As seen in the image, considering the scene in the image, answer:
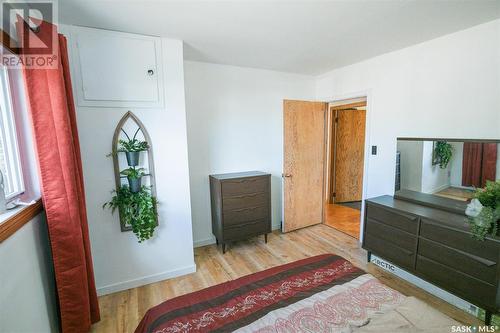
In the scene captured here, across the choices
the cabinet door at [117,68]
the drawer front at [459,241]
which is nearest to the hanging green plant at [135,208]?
the cabinet door at [117,68]

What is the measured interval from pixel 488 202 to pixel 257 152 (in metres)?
2.42

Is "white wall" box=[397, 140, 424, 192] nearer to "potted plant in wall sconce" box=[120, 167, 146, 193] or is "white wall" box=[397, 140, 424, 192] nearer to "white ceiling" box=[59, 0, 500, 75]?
"white ceiling" box=[59, 0, 500, 75]

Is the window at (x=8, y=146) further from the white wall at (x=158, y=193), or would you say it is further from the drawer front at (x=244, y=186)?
the drawer front at (x=244, y=186)

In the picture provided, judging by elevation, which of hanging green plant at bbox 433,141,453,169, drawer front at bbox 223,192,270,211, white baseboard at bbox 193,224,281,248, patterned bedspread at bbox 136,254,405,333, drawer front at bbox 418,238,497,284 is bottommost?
white baseboard at bbox 193,224,281,248

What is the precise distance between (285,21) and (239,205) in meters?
1.99

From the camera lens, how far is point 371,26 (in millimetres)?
2004

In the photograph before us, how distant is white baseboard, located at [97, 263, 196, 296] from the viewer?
2.20 m

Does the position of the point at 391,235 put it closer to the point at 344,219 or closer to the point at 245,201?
the point at 245,201

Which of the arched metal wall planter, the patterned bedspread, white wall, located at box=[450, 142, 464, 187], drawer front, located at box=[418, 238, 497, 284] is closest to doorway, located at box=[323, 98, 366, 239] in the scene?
white wall, located at box=[450, 142, 464, 187]

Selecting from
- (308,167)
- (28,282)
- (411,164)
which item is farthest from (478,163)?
(28,282)

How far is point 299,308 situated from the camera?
1233mm

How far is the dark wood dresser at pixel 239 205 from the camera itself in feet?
9.29

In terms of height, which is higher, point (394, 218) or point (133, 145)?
point (133, 145)

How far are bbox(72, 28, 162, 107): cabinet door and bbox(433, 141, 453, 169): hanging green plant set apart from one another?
2.80 meters
